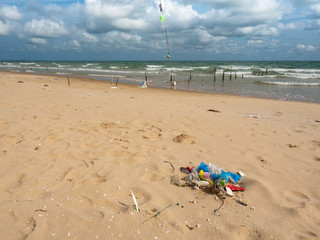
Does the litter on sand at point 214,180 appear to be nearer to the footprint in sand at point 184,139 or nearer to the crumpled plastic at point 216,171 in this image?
the crumpled plastic at point 216,171

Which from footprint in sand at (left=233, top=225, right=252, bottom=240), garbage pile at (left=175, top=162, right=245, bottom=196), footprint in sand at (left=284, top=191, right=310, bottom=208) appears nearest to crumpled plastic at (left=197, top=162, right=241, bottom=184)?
garbage pile at (left=175, top=162, right=245, bottom=196)

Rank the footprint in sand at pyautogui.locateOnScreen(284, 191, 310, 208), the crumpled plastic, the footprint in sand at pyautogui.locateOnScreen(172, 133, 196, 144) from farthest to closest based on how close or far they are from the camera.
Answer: the footprint in sand at pyautogui.locateOnScreen(172, 133, 196, 144)
the crumpled plastic
the footprint in sand at pyautogui.locateOnScreen(284, 191, 310, 208)

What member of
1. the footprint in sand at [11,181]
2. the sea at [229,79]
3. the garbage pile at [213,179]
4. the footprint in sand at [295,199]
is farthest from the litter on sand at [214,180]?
the sea at [229,79]

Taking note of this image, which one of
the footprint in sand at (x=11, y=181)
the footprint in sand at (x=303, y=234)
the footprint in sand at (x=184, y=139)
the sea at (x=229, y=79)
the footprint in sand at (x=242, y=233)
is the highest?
the footprint in sand at (x=11, y=181)

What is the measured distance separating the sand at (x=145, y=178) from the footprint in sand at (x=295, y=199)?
0.01m

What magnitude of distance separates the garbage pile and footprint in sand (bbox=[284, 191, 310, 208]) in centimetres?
54

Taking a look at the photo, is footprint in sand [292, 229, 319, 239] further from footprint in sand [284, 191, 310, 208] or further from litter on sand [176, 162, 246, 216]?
litter on sand [176, 162, 246, 216]

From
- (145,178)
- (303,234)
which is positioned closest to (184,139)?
(145,178)

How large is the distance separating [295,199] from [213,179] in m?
1.01

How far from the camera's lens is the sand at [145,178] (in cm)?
218

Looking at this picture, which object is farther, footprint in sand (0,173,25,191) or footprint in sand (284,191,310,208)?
footprint in sand (0,173,25,191)

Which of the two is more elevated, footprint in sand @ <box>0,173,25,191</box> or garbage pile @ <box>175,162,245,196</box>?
footprint in sand @ <box>0,173,25,191</box>

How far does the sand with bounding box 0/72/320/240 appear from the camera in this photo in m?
2.18

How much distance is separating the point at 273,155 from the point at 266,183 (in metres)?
1.20
